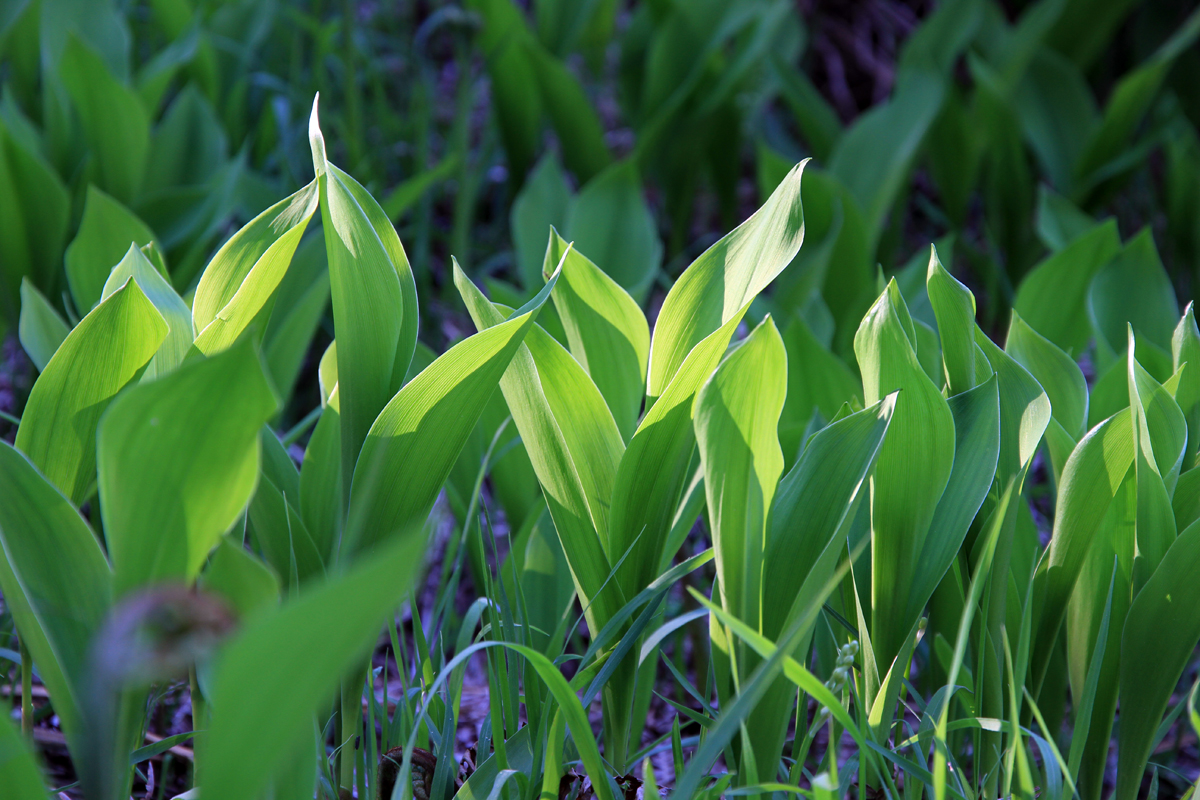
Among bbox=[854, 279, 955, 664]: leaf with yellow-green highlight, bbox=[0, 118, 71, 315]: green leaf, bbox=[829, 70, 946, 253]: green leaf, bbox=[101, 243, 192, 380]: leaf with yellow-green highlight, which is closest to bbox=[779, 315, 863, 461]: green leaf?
bbox=[854, 279, 955, 664]: leaf with yellow-green highlight

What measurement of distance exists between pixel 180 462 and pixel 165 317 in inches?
7.9

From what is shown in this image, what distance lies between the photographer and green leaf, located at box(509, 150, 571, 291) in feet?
4.29

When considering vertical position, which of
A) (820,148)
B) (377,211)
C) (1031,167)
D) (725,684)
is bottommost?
(1031,167)

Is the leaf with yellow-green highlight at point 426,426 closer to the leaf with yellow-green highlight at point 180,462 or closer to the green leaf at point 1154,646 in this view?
the leaf with yellow-green highlight at point 180,462

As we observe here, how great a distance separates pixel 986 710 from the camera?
2.11ft

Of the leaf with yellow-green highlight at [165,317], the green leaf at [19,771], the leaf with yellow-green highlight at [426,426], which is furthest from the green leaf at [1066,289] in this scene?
the green leaf at [19,771]

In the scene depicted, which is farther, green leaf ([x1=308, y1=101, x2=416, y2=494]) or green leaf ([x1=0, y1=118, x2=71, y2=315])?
green leaf ([x1=0, y1=118, x2=71, y2=315])

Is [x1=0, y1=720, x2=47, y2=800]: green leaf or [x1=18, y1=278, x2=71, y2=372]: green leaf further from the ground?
[x1=18, y1=278, x2=71, y2=372]: green leaf

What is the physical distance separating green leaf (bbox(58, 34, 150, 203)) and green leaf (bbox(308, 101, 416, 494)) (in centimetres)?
90

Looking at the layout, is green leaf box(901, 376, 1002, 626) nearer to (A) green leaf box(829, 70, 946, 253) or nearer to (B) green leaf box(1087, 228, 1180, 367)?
(B) green leaf box(1087, 228, 1180, 367)

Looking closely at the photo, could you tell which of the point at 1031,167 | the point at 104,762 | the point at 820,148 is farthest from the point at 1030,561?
the point at 1031,167

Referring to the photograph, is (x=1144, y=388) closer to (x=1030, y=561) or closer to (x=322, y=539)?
(x=1030, y=561)

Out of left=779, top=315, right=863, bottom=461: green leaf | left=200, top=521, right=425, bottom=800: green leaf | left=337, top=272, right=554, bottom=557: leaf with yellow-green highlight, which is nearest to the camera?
left=200, top=521, right=425, bottom=800: green leaf

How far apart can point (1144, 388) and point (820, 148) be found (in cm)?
136
